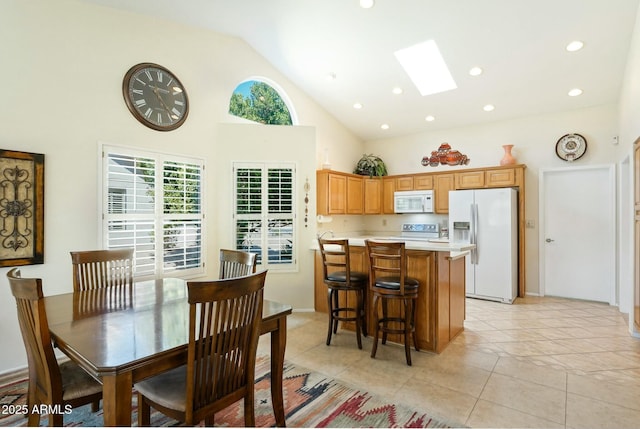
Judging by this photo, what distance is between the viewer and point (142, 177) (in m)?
3.61

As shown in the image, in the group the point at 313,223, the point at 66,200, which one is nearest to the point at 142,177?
the point at 66,200

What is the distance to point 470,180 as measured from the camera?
556cm

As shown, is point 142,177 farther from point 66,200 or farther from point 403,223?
point 403,223

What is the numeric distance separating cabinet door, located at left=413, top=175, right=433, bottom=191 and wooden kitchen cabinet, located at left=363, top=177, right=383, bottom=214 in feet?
2.36

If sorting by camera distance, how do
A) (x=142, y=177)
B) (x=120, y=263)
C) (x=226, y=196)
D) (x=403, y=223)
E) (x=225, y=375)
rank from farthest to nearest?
1. (x=403, y=223)
2. (x=226, y=196)
3. (x=142, y=177)
4. (x=120, y=263)
5. (x=225, y=375)

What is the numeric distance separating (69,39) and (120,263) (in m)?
2.20

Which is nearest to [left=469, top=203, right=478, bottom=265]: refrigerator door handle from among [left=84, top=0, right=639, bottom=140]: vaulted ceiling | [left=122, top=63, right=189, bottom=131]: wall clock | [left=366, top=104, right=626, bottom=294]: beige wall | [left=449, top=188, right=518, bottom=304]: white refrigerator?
[left=449, top=188, right=518, bottom=304]: white refrigerator

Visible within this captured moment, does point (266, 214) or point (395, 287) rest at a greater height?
point (266, 214)

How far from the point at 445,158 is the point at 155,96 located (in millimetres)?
4845

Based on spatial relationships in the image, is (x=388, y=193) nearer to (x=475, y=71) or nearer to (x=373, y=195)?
(x=373, y=195)

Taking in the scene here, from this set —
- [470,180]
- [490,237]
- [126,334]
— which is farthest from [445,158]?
[126,334]

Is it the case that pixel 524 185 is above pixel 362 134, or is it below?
below

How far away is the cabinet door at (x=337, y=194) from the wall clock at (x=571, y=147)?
3437 millimetres

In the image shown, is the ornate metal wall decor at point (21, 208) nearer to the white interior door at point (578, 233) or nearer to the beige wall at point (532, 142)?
the beige wall at point (532, 142)
